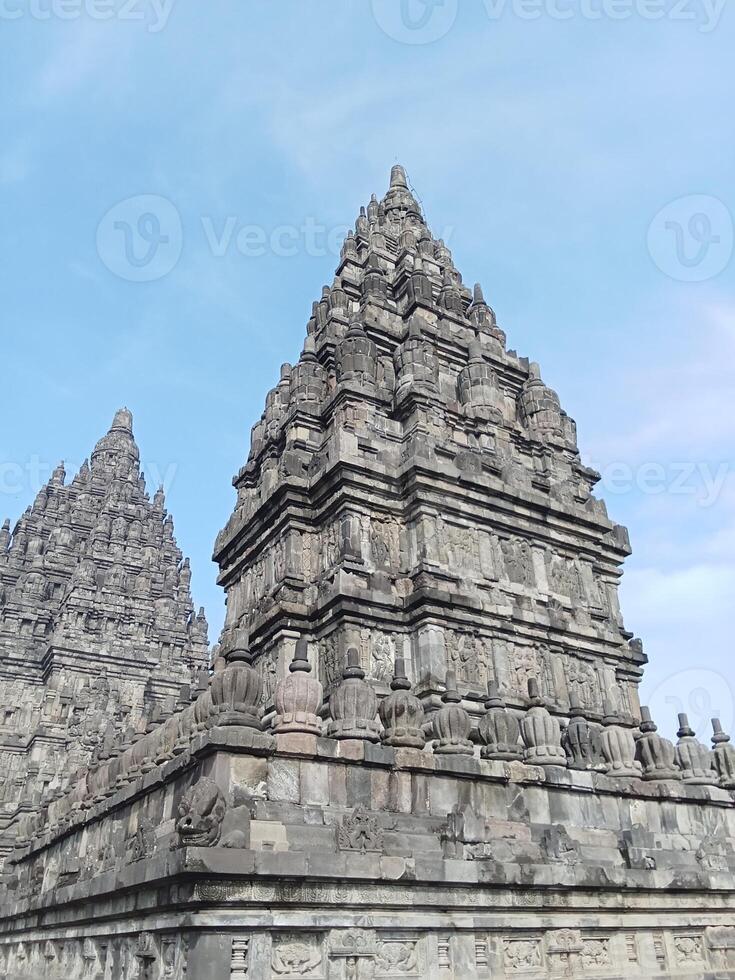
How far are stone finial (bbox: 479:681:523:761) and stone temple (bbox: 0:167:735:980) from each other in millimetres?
47

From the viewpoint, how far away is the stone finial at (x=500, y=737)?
12.4 meters

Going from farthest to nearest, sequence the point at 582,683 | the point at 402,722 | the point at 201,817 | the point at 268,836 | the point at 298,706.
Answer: the point at 582,683 → the point at 402,722 → the point at 298,706 → the point at 268,836 → the point at 201,817

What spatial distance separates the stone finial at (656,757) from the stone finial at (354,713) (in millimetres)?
5582

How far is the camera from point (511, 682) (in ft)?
60.6

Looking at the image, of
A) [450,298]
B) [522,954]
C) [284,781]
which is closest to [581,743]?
[522,954]

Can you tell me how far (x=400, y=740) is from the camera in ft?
37.6

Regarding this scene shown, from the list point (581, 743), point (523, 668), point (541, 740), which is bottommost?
point (541, 740)

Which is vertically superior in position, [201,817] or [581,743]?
[581,743]

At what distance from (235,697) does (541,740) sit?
5578 millimetres

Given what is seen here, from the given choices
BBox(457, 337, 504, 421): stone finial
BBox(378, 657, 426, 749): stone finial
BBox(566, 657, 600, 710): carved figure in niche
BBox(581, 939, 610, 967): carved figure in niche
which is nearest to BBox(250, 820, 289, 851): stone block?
BBox(378, 657, 426, 749): stone finial

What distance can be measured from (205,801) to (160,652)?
48142 mm

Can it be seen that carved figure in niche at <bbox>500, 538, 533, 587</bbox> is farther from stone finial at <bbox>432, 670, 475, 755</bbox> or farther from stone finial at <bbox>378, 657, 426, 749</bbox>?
stone finial at <bbox>378, 657, 426, 749</bbox>

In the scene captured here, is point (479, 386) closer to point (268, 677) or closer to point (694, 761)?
point (268, 677)

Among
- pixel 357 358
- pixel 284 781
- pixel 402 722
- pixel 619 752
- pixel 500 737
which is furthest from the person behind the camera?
pixel 357 358
